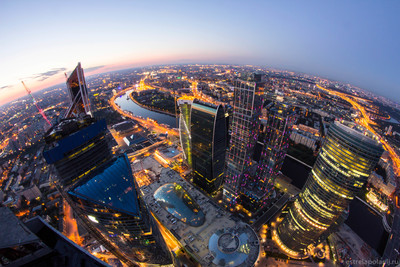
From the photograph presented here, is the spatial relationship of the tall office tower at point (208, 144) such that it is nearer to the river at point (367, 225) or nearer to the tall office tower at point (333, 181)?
the tall office tower at point (333, 181)

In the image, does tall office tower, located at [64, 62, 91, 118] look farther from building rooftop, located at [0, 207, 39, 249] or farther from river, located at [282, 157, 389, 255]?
river, located at [282, 157, 389, 255]

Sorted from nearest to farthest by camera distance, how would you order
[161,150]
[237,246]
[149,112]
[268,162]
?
[237,246] < [268,162] < [161,150] < [149,112]

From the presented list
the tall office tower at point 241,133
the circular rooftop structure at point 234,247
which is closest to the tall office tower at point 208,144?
the tall office tower at point 241,133

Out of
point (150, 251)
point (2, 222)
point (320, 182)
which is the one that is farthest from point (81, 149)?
point (320, 182)

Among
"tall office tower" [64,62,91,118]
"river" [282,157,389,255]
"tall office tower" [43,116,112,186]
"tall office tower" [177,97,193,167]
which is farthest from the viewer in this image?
"tall office tower" [64,62,91,118]

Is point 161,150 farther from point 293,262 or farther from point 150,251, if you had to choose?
point 293,262

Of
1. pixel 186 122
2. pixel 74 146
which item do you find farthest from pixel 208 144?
pixel 74 146

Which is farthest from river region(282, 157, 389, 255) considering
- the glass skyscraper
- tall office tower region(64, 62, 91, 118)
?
tall office tower region(64, 62, 91, 118)

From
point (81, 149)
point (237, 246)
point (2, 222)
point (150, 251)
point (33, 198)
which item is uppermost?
point (2, 222)
